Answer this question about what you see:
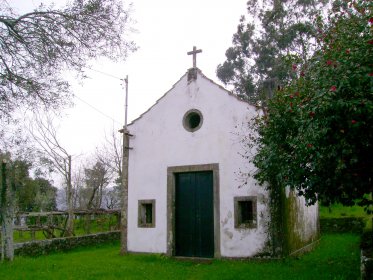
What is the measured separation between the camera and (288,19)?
28359 mm

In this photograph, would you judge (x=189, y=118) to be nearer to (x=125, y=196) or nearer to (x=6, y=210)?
(x=125, y=196)

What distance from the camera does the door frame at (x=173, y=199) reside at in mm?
11926

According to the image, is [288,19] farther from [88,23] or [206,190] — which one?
[88,23]

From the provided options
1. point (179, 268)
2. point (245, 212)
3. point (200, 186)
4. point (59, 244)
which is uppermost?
point (200, 186)

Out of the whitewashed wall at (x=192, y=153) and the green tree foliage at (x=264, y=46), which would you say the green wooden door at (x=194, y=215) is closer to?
the whitewashed wall at (x=192, y=153)

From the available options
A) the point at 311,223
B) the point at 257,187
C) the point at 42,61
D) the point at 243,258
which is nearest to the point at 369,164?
the point at 257,187

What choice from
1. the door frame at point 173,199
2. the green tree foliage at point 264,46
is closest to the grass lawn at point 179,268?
the door frame at point 173,199

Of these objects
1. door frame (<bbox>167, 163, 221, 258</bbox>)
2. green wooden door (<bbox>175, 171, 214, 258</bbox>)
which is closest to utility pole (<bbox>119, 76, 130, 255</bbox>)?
door frame (<bbox>167, 163, 221, 258</bbox>)

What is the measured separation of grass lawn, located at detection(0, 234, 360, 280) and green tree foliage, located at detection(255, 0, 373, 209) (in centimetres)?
273

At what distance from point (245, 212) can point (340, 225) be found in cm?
885

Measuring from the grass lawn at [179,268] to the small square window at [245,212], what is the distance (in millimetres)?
1078

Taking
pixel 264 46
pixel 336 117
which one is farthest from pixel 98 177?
pixel 336 117

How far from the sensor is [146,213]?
13.7 meters

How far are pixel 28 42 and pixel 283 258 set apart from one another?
8489 mm
